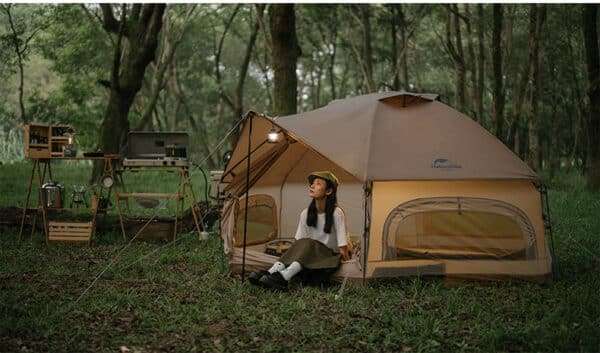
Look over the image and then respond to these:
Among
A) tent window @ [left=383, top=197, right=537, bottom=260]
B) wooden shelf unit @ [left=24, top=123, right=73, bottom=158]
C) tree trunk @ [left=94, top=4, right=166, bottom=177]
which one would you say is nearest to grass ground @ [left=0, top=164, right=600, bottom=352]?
tent window @ [left=383, top=197, right=537, bottom=260]

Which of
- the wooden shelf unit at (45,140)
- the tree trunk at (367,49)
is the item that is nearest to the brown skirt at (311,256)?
the wooden shelf unit at (45,140)

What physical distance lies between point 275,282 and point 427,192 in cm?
180

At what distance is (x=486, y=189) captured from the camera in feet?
21.4

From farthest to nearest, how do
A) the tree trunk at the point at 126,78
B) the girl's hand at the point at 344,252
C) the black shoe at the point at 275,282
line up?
the tree trunk at the point at 126,78 → the girl's hand at the point at 344,252 → the black shoe at the point at 275,282

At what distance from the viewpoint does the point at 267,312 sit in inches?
212

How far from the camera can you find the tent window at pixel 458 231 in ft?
21.1

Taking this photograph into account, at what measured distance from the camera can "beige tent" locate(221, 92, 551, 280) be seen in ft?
20.7

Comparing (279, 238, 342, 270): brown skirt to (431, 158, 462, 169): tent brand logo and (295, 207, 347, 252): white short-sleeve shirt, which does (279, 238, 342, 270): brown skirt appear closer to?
(295, 207, 347, 252): white short-sleeve shirt

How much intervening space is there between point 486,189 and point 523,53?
22.6 meters

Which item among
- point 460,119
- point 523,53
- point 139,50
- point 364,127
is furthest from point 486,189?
point 523,53

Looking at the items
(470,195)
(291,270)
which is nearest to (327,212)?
(291,270)

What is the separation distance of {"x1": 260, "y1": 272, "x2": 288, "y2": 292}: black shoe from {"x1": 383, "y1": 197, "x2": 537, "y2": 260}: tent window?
1.06m

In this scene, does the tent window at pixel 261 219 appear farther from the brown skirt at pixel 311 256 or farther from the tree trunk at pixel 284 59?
the tree trunk at pixel 284 59

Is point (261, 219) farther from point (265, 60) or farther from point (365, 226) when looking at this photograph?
point (265, 60)
